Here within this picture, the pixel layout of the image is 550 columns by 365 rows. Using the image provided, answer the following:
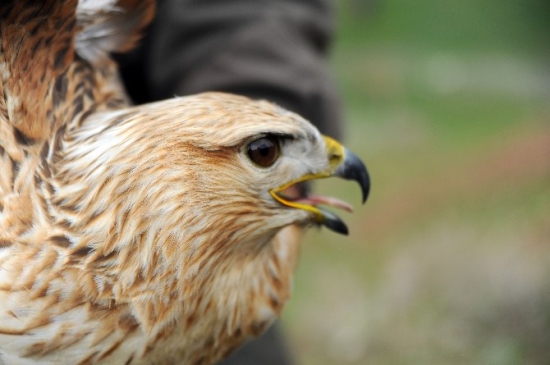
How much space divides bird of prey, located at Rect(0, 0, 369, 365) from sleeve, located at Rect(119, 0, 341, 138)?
852 mm

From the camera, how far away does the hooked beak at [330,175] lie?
7.80 feet

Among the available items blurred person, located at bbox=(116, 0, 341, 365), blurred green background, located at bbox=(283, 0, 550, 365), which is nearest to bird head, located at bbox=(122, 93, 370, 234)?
blurred person, located at bbox=(116, 0, 341, 365)

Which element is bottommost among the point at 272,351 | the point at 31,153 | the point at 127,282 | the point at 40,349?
the point at 272,351

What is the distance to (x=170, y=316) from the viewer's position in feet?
7.24

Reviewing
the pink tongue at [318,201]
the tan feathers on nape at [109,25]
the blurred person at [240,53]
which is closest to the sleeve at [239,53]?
the blurred person at [240,53]

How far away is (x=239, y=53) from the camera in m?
3.28

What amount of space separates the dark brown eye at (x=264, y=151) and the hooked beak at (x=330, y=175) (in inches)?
4.2

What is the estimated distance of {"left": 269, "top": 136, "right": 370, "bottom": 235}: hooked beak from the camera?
7.80ft

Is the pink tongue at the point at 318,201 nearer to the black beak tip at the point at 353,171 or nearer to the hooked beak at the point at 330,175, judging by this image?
the hooked beak at the point at 330,175

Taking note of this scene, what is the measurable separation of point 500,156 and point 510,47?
4.13 meters

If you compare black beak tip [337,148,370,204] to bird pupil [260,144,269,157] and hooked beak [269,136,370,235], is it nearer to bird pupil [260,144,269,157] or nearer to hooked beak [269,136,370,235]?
hooked beak [269,136,370,235]

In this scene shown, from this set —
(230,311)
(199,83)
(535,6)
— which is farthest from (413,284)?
(535,6)

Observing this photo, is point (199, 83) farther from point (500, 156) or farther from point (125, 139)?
point (500, 156)

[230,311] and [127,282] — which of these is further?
[230,311]
